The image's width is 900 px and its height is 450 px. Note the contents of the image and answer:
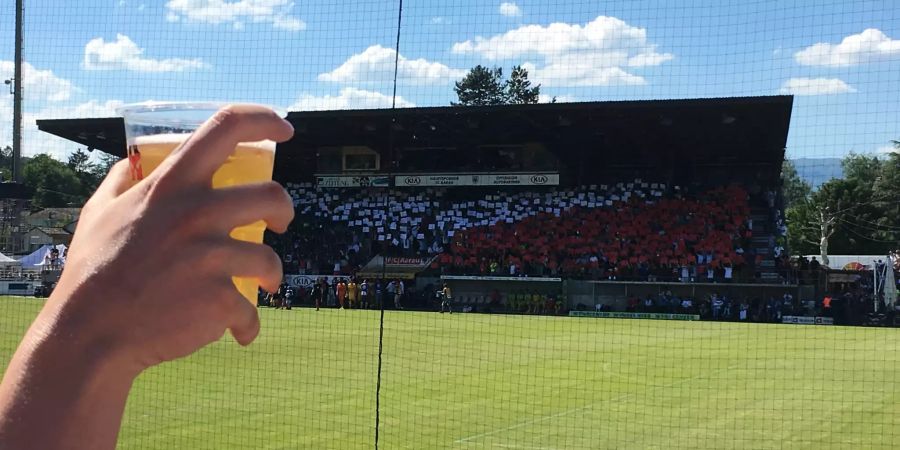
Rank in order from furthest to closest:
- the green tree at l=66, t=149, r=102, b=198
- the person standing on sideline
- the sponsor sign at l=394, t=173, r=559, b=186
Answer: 1. the sponsor sign at l=394, t=173, r=559, b=186
2. the person standing on sideline
3. the green tree at l=66, t=149, r=102, b=198

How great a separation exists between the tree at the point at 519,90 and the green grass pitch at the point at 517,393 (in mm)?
19770

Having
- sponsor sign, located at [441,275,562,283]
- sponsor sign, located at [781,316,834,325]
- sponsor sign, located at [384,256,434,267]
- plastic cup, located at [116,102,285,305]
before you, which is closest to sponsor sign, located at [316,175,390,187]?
sponsor sign, located at [384,256,434,267]

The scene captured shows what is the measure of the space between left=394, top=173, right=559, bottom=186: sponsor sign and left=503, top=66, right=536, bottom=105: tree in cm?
303

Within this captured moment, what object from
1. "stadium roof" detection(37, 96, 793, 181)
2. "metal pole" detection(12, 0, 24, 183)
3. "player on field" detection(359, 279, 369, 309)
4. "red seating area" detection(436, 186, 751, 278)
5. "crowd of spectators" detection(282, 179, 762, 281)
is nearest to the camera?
"metal pole" detection(12, 0, 24, 183)

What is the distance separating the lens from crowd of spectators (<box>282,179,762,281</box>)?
110ft

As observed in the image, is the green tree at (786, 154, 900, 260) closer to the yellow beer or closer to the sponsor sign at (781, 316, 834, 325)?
the sponsor sign at (781, 316, 834, 325)

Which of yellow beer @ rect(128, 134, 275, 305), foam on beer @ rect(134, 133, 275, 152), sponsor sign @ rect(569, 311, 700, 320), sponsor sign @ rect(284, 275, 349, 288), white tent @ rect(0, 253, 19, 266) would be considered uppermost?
foam on beer @ rect(134, 133, 275, 152)

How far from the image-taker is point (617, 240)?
34875mm

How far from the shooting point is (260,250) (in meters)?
1.22

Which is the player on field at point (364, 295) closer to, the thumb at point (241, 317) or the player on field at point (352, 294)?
the player on field at point (352, 294)

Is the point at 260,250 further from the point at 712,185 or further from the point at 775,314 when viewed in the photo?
the point at 712,185

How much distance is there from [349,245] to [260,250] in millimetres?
38362

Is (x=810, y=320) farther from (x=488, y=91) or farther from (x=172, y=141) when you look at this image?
(x=172, y=141)

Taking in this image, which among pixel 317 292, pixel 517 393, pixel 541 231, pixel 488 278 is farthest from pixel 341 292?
pixel 517 393
